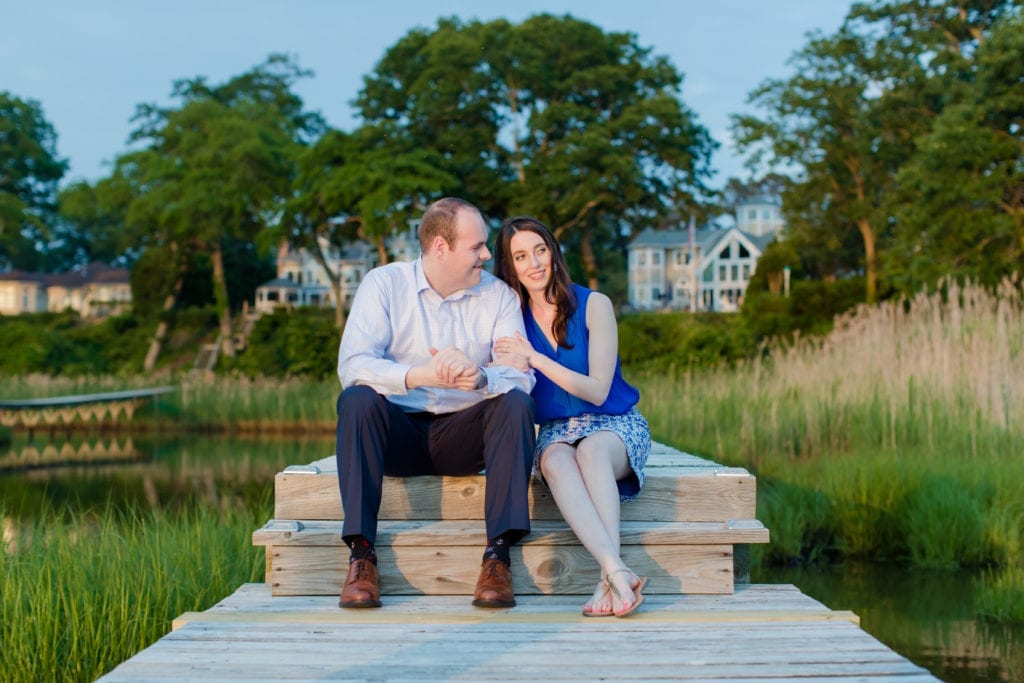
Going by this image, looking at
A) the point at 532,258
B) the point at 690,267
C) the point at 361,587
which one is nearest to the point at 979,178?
the point at 532,258

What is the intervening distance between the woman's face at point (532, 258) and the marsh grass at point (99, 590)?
1.60 m

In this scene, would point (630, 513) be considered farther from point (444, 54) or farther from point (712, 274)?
point (712, 274)

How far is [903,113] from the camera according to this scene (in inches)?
999

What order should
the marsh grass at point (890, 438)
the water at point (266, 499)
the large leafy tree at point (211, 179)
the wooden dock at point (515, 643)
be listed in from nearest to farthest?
1. the wooden dock at point (515, 643)
2. the water at point (266, 499)
3. the marsh grass at point (890, 438)
4. the large leafy tree at point (211, 179)

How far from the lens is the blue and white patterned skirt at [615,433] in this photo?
11.3 ft

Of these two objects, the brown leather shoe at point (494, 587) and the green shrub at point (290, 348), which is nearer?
the brown leather shoe at point (494, 587)

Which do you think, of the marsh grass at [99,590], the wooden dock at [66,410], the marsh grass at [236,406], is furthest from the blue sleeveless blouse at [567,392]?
the wooden dock at [66,410]

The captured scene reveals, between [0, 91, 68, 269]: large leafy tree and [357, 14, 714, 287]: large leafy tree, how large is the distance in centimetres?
1388

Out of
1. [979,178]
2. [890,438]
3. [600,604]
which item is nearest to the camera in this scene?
[600,604]

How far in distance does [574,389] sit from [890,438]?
4536mm

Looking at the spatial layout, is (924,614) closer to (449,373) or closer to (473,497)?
(473,497)

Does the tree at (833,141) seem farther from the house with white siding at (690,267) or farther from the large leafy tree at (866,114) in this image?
the house with white siding at (690,267)

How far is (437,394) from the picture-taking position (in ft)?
11.7

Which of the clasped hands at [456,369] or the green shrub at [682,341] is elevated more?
the clasped hands at [456,369]
